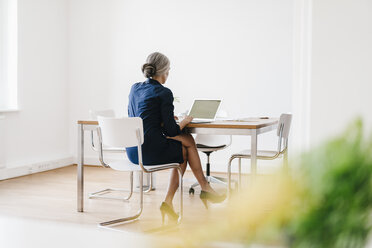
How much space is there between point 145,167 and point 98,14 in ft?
12.7

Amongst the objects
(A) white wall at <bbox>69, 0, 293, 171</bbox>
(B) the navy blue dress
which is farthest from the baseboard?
(B) the navy blue dress

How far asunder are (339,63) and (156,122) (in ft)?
7.47

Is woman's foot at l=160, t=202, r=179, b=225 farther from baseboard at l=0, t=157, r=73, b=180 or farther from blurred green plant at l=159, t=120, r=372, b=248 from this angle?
blurred green plant at l=159, t=120, r=372, b=248

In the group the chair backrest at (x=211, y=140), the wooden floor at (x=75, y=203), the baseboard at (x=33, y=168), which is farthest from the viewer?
the baseboard at (x=33, y=168)

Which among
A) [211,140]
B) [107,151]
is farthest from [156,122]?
[211,140]

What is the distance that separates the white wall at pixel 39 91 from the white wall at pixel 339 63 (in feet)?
15.7

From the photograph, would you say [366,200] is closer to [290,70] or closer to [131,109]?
[131,109]

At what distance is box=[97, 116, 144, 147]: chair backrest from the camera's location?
2898 mm

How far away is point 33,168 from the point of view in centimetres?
562

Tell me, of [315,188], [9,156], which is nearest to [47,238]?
[315,188]

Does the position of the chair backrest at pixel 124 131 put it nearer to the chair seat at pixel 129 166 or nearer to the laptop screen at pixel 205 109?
the chair seat at pixel 129 166

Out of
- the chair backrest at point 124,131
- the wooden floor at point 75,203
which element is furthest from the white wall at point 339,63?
the wooden floor at point 75,203

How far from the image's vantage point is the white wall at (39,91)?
548 cm

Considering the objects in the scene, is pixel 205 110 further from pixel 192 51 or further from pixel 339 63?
pixel 339 63
